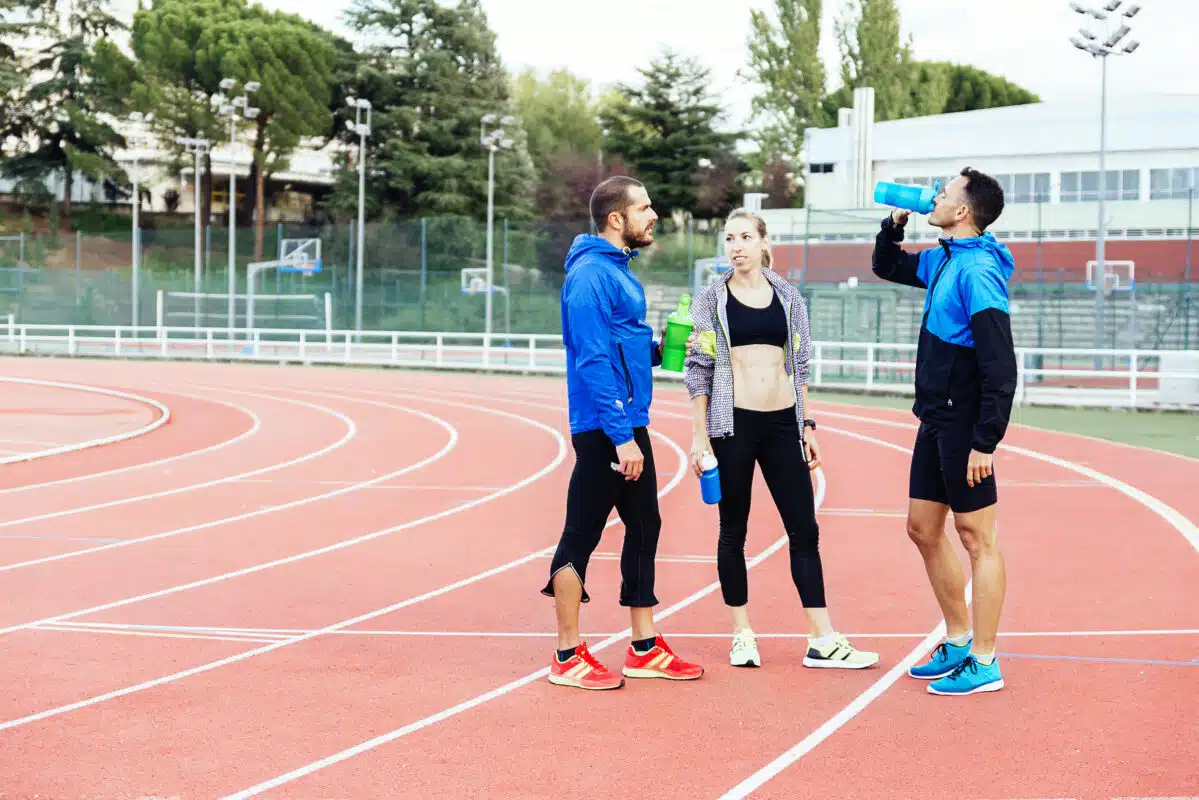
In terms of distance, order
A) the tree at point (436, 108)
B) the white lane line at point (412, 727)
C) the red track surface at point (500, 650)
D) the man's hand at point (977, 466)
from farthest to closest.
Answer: the tree at point (436, 108)
the man's hand at point (977, 466)
the red track surface at point (500, 650)
the white lane line at point (412, 727)

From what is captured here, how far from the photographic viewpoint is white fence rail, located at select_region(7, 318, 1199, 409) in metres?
23.8

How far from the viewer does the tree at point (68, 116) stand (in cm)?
7269

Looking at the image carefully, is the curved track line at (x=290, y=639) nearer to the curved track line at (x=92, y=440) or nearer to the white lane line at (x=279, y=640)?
the white lane line at (x=279, y=640)

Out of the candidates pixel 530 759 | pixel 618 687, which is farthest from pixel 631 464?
pixel 530 759

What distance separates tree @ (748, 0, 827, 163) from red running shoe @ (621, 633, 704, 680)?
71.9 m

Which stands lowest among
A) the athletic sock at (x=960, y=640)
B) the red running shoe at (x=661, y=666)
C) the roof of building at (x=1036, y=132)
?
the red running shoe at (x=661, y=666)

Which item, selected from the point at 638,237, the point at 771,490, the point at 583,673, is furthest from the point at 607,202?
the point at 583,673

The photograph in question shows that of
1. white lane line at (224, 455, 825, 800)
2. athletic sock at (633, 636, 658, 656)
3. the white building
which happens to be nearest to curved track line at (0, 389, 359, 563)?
white lane line at (224, 455, 825, 800)

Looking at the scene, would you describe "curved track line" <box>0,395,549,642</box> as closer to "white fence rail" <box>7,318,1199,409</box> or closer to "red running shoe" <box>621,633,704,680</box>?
"red running shoe" <box>621,633,704,680</box>

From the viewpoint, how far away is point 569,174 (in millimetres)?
75125

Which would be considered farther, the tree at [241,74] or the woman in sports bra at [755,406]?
the tree at [241,74]

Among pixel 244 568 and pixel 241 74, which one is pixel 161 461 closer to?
pixel 244 568

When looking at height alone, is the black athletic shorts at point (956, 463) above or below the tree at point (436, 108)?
below

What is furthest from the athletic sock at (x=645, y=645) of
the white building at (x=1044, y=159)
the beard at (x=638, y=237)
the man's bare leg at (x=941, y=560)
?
the white building at (x=1044, y=159)
